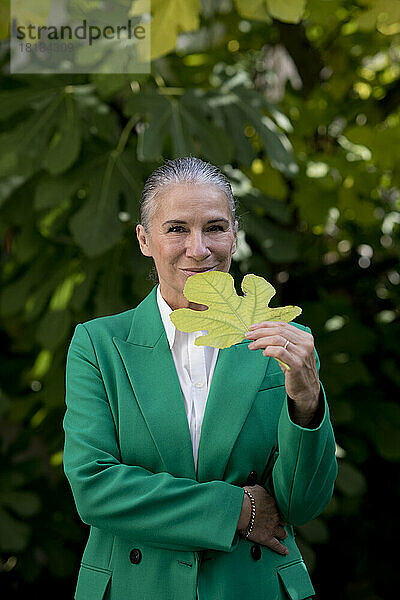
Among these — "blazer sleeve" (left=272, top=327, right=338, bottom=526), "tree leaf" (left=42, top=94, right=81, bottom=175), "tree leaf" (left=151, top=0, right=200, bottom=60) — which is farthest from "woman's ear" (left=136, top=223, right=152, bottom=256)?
"tree leaf" (left=42, top=94, right=81, bottom=175)

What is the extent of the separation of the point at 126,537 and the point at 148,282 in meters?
1.40

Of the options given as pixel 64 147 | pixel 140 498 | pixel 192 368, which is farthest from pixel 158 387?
pixel 64 147

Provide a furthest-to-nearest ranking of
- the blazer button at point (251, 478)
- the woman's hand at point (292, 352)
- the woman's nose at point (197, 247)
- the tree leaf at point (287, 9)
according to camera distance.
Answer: the tree leaf at point (287, 9), the blazer button at point (251, 478), the woman's nose at point (197, 247), the woman's hand at point (292, 352)

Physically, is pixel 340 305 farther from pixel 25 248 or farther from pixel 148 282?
pixel 25 248

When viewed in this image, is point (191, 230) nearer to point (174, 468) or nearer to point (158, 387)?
point (158, 387)

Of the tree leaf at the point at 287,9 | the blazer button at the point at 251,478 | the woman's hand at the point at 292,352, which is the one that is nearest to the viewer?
the woman's hand at the point at 292,352

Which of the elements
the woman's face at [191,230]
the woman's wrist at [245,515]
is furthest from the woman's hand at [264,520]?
the woman's face at [191,230]

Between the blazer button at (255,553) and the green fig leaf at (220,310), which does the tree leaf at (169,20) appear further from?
the blazer button at (255,553)

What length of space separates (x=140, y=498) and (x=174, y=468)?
92mm

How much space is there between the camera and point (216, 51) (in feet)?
10.9

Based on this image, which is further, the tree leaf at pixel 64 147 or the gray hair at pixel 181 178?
the tree leaf at pixel 64 147

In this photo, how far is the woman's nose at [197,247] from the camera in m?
1.20

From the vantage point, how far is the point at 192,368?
1.34 metres

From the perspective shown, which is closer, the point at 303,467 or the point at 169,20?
the point at 303,467
